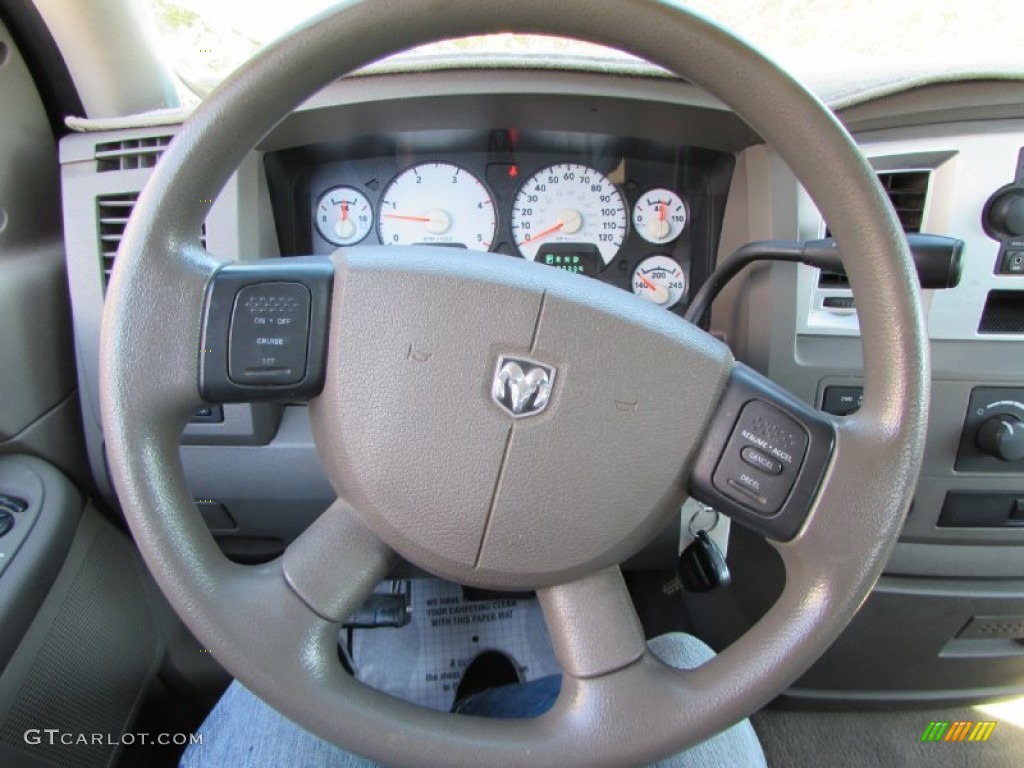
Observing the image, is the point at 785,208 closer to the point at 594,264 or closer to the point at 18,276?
the point at 594,264

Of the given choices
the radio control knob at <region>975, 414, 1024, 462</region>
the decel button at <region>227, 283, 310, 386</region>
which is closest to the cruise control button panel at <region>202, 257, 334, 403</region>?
the decel button at <region>227, 283, 310, 386</region>

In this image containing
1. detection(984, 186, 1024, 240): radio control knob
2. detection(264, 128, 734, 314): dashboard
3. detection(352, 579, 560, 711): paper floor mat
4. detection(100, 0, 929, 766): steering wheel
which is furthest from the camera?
detection(352, 579, 560, 711): paper floor mat

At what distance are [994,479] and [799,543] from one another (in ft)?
2.38

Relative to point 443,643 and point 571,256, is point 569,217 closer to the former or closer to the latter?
point 571,256

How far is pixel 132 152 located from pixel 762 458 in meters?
0.95

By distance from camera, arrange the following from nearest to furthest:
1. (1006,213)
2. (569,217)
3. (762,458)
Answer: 1. (762,458)
2. (1006,213)
3. (569,217)

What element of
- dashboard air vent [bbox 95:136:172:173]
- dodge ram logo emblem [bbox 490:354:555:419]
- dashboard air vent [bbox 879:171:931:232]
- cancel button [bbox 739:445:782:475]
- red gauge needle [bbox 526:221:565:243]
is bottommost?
cancel button [bbox 739:445:782:475]

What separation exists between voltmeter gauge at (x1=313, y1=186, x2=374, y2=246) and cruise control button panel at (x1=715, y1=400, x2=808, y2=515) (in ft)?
2.51

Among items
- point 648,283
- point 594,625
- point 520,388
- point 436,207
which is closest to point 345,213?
point 436,207

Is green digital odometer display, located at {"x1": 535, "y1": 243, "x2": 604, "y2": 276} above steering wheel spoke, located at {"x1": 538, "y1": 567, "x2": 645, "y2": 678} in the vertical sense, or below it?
above

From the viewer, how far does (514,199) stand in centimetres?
119

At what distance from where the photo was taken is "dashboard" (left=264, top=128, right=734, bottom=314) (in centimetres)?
117

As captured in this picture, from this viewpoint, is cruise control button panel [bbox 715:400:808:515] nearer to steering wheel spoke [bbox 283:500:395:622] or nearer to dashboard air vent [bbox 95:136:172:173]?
steering wheel spoke [bbox 283:500:395:622]

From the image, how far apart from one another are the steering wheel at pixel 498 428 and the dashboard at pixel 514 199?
54cm
